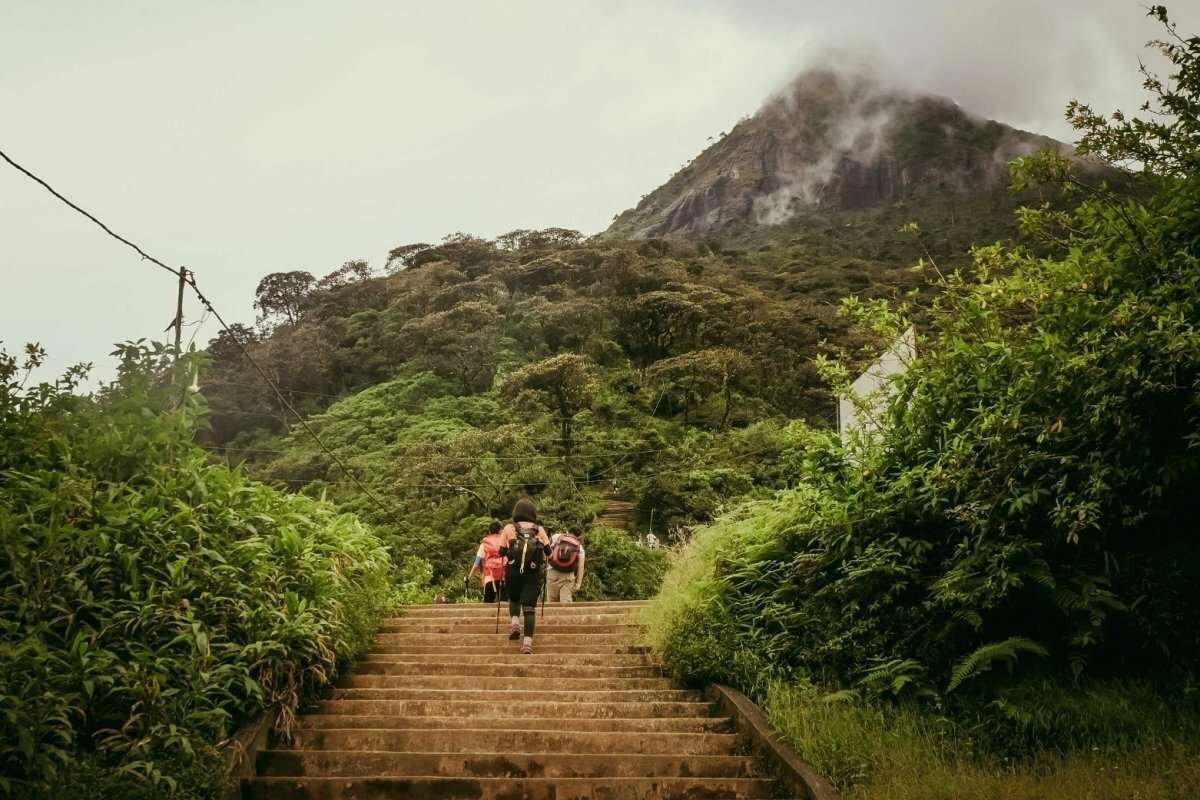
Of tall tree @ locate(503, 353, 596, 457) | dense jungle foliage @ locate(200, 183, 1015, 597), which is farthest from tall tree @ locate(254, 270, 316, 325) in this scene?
tall tree @ locate(503, 353, 596, 457)

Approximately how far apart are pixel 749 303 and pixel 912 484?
2425cm

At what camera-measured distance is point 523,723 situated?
6.48 metres

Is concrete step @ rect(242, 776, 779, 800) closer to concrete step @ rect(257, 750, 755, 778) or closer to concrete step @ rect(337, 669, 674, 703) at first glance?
concrete step @ rect(257, 750, 755, 778)

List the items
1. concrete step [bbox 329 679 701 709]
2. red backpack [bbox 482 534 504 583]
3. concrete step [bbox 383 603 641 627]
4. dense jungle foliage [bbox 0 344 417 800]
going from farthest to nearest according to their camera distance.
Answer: red backpack [bbox 482 534 504 583]
concrete step [bbox 383 603 641 627]
concrete step [bbox 329 679 701 709]
dense jungle foliage [bbox 0 344 417 800]

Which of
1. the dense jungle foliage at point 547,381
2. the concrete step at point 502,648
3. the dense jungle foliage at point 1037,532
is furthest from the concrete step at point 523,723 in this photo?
the dense jungle foliage at point 547,381

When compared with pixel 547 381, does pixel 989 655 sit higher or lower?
lower

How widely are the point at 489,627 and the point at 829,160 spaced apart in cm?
7637

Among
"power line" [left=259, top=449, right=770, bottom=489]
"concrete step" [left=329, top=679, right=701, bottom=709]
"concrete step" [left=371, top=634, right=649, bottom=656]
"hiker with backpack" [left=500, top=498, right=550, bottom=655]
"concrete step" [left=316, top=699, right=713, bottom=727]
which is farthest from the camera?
"power line" [left=259, top=449, right=770, bottom=489]

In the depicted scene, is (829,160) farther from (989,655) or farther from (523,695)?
(989,655)

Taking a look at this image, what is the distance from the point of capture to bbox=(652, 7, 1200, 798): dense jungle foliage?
5.30m

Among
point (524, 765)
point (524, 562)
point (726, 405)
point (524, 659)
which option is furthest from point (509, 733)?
point (726, 405)

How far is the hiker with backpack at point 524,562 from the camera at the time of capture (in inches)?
344

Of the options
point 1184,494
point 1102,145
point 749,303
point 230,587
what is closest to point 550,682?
point 230,587

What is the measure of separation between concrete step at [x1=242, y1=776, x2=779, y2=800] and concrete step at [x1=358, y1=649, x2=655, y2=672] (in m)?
2.77
